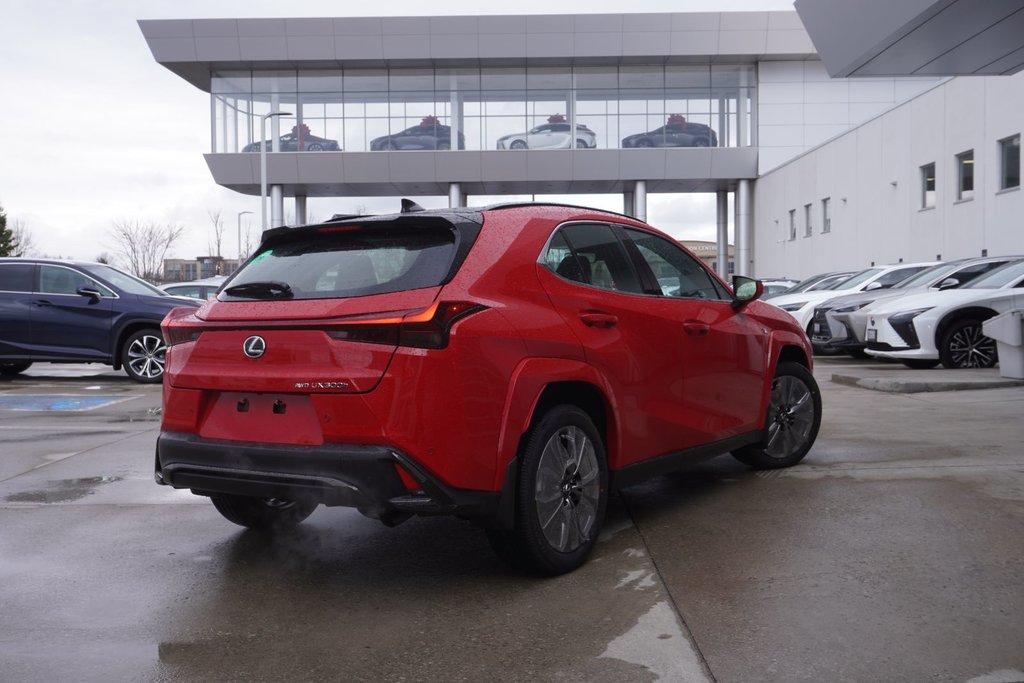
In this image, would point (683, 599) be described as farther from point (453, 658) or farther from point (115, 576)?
point (115, 576)

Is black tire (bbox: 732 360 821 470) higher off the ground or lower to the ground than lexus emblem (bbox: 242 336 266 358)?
lower

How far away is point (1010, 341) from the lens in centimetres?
1102

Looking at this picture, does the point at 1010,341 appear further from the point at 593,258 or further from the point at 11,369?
the point at 11,369

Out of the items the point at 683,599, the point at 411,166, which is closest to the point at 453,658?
the point at 683,599

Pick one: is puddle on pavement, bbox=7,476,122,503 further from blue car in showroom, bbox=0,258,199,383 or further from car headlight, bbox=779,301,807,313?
car headlight, bbox=779,301,807,313

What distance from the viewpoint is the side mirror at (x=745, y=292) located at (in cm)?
573

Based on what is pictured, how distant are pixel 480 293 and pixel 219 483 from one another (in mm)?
1344

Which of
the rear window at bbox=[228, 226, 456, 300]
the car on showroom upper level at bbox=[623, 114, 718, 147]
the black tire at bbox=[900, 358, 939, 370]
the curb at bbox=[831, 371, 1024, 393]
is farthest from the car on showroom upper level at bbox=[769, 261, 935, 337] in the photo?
the car on showroom upper level at bbox=[623, 114, 718, 147]

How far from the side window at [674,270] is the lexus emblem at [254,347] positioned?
2133mm

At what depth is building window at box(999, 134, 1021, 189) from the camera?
20.6 metres

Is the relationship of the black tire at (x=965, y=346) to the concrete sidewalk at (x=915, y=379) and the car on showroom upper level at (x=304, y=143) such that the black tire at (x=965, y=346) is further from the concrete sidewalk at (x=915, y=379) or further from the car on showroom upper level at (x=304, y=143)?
the car on showroom upper level at (x=304, y=143)

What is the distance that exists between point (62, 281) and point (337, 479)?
36.0ft

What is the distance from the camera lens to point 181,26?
3972cm

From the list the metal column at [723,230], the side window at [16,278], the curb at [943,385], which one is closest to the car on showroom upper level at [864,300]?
the curb at [943,385]
